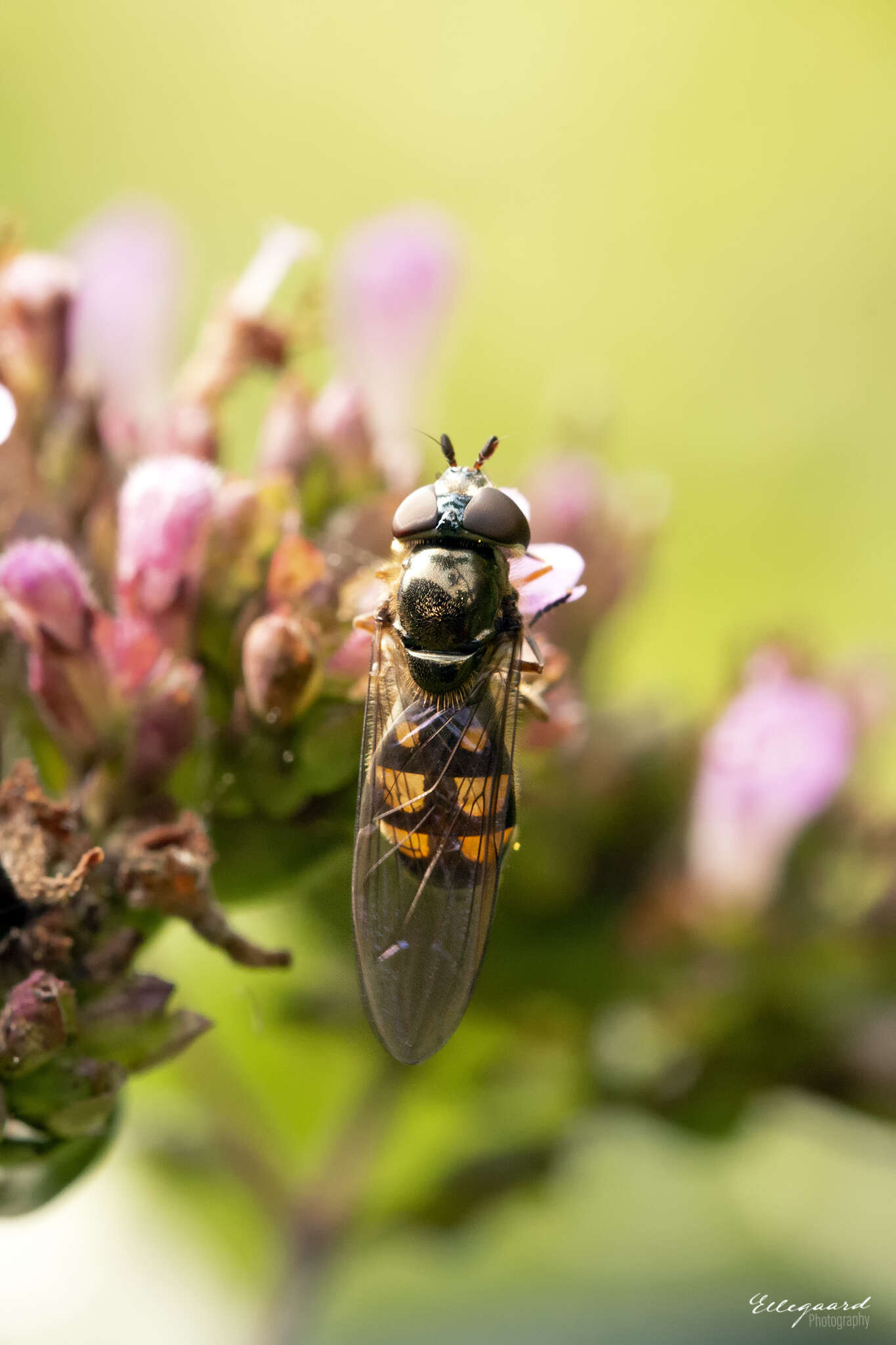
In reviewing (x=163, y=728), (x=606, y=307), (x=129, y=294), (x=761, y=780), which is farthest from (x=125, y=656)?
(x=606, y=307)

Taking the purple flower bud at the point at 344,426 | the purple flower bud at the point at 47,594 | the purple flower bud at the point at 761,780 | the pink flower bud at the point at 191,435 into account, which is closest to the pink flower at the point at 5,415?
the purple flower bud at the point at 47,594

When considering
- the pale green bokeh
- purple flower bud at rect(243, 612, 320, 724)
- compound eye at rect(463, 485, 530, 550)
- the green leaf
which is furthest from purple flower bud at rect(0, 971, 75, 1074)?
the pale green bokeh

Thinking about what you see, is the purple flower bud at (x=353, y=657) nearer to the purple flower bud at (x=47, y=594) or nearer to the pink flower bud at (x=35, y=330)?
the purple flower bud at (x=47, y=594)

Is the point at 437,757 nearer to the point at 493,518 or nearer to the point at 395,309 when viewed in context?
the point at 493,518

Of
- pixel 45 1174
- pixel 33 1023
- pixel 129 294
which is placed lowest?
pixel 45 1174

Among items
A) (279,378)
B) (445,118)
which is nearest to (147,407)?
(279,378)

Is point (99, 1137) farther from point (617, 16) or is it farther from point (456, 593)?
point (617, 16)
